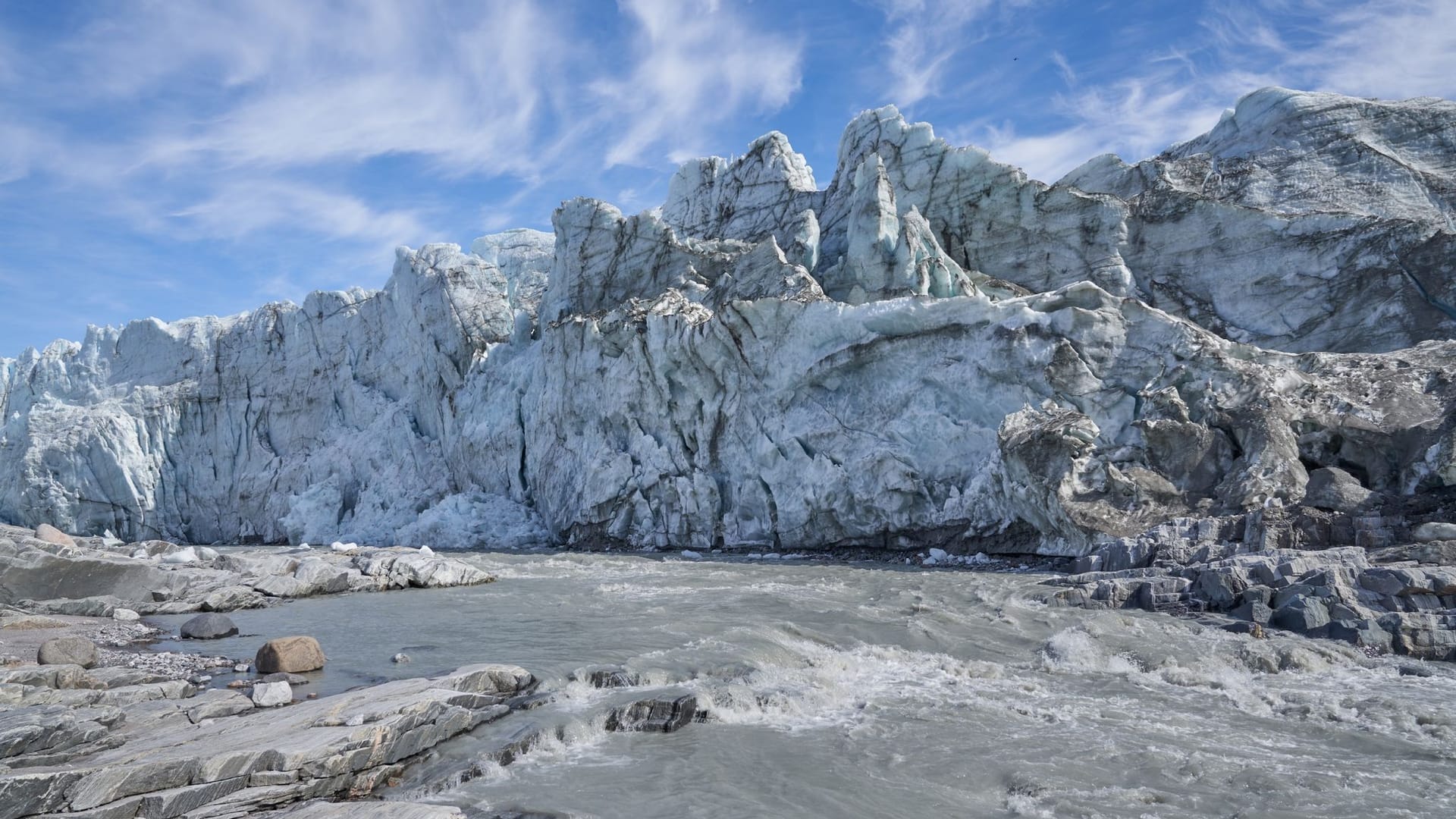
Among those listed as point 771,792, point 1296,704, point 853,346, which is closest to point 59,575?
point 771,792

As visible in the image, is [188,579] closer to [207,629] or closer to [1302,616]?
[207,629]

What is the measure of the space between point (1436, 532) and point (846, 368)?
1223 cm

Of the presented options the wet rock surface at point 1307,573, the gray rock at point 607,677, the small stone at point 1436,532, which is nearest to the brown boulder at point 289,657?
the gray rock at point 607,677

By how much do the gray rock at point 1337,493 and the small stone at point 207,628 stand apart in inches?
664

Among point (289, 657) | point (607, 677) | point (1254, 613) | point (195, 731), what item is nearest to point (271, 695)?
point (195, 731)

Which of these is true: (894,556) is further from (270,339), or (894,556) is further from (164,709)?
(270,339)

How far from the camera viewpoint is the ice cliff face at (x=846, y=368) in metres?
16.9

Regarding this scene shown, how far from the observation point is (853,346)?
21.1m

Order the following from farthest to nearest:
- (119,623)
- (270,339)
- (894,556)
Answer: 1. (270,339)
2. (894,556)
3. (119,623)

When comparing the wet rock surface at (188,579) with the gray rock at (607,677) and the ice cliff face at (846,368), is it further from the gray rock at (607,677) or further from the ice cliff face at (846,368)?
the ice cliff face at (846,368)

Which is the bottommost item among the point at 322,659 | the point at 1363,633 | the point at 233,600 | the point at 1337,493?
the point at 233,600

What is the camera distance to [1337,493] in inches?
545

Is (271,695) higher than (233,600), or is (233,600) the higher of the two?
(271,695)

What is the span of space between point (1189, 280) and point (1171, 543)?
14935 mm
